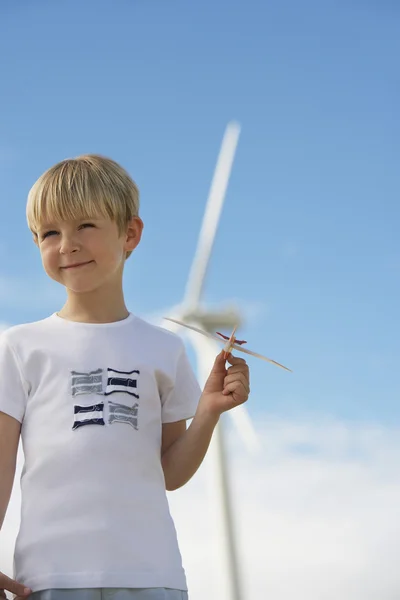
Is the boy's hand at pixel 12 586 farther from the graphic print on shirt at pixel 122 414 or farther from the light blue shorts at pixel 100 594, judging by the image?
the graphic print on shirt at pixel 122 414

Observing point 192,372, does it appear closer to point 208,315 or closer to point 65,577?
point 65,577

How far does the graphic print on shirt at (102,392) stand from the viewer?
10.7 ft

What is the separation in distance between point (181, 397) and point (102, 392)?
1.12ft

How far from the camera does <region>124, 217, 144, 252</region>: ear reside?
11.8 ft

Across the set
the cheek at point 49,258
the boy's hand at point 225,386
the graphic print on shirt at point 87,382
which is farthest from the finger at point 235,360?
the cheek at point 49,258

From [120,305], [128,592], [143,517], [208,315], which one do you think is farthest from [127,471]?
[208,315]

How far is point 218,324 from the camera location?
50.3 feet

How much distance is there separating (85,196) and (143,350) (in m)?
0.57

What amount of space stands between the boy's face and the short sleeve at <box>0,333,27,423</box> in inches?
12.5

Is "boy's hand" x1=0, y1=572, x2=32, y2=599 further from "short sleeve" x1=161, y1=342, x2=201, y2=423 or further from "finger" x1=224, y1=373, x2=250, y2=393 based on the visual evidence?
"finger" x1=224, y1=373, x2=250, y2=393

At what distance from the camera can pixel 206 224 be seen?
53.4 ft

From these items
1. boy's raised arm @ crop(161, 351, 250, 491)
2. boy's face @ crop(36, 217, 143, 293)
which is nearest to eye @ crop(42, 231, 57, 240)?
boy's face @ crop(36, 217, 143, 293)

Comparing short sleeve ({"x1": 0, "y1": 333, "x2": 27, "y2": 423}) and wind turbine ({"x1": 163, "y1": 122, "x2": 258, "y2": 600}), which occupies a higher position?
wind turbine ({"x1": 163, "y1": 122, "x2": 258, "y2": 600})

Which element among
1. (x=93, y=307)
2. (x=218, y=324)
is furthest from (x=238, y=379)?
(x=218, y=324)
